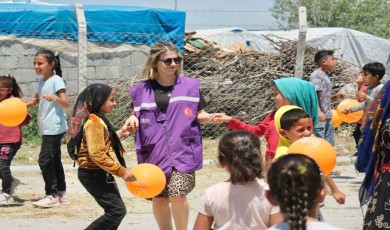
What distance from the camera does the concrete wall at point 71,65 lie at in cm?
1391

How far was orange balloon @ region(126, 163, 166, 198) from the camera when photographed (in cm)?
566

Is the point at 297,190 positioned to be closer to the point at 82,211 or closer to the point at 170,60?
the point at 170,60

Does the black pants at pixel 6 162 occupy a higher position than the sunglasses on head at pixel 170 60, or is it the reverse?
the sunglasses on head at pixel 170 60

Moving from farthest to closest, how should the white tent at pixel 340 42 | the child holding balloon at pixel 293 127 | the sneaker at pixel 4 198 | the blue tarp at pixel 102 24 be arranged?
the white tent at pixel 340 42
the blue tarp at pixel 102 24
the sneaker at pixel 4 198
the child holding balloon at pixel 293 127

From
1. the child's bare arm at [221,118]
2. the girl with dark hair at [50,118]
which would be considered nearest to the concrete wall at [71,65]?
the girl with dark hair at [50,118]

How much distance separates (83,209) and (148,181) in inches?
120

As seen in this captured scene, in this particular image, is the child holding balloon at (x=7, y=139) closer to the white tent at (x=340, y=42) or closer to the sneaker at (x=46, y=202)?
the sneaker at (x=46, y=202)

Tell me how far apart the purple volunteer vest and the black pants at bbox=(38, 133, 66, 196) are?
2.37 metres

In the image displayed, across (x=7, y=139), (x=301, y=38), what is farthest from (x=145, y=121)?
(x=301, y=38)

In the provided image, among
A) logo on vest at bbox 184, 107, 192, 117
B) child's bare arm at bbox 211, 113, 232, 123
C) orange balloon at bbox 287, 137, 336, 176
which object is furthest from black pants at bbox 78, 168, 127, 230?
orange balloon at bbox 287, 137, 336, 176

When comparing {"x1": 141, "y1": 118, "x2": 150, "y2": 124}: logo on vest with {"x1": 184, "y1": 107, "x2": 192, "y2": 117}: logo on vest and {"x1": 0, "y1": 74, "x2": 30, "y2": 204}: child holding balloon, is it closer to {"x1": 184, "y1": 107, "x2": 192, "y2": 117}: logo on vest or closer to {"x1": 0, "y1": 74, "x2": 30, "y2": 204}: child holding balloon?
{"x1": 184, "y1": 107, "x2": 192, "y2": 117}: logo on vest

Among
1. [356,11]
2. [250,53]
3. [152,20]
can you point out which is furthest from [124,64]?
[356,11]

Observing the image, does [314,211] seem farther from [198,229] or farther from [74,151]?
[74,151]

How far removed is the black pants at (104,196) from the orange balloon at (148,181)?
0.47 meters
